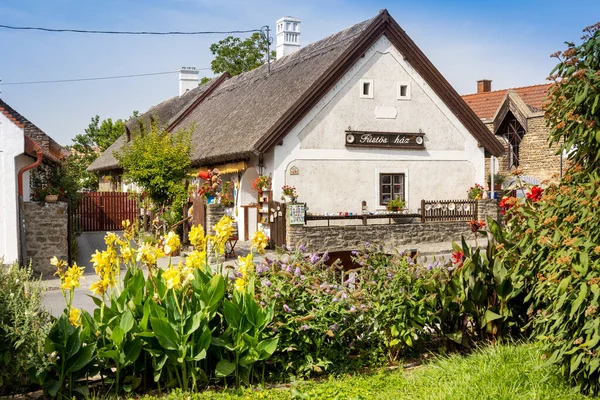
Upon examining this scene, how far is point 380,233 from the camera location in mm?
20016

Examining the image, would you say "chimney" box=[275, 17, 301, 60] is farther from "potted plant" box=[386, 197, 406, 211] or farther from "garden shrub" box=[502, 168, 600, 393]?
"garden shrub" box=[502, 168, 600, 393]

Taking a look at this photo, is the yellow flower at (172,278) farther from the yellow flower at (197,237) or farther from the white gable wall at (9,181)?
the white gable wall at (9,181)

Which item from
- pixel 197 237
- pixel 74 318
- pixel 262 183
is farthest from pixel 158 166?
pixel 74 318

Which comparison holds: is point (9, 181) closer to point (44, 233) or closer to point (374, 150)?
point (44, 233)

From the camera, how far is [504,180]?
1171 inches

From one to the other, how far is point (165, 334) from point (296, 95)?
1596 cm

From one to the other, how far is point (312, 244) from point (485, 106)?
63.6 ft

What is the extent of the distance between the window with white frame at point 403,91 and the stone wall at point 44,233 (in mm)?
11050

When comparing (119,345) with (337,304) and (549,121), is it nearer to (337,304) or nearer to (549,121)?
(337,304)

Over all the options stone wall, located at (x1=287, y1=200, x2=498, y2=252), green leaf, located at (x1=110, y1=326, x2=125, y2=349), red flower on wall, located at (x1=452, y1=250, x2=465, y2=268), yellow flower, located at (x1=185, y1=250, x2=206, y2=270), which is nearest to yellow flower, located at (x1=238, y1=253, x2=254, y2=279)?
yellow flower, located at (x1=185, y1=250, x2=206, y2=270)

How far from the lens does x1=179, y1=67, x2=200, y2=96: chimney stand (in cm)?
3994

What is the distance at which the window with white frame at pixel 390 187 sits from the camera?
22047 mm

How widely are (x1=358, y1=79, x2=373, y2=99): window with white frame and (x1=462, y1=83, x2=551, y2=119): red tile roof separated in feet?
38.9

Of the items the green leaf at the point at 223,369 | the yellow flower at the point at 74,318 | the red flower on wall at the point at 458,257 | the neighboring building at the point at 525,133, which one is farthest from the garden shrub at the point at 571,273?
the neighboring building at the point at 525,133
